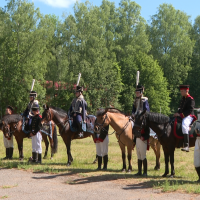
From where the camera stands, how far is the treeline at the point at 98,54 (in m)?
37.6

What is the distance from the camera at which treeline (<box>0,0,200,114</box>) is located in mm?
37594

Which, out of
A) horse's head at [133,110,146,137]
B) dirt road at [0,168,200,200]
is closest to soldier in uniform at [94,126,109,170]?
dirt road at [0,168,200,200]

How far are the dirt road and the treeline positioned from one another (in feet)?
93.1

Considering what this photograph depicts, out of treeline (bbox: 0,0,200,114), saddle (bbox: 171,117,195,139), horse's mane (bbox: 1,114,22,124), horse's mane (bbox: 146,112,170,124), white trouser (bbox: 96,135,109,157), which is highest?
treeline (bbox: 0,0,200,114)

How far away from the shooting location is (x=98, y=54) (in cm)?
4434

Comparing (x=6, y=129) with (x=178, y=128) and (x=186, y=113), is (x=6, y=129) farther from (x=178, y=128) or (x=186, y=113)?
(x=186, y=113)

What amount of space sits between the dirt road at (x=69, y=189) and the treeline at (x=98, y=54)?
28.4 m

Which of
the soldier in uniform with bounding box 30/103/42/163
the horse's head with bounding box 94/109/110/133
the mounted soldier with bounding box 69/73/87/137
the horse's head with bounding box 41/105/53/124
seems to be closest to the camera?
the horse's head with bounding box 94/109/110/133

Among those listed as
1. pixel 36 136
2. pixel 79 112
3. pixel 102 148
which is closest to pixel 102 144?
pixel 102 148

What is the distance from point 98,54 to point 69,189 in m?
37.2

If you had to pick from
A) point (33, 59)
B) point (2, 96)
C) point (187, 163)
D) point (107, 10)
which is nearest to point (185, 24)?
point (107, 10)

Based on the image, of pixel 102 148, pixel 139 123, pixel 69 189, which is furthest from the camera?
pixel 102 148

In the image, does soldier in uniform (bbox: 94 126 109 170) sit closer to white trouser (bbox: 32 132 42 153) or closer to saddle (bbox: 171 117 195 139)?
saddle (bbox: 171 117 195 139)

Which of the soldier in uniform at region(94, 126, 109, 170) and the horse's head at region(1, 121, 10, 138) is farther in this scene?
the horse's head at region(1, 121, 10, 138)
